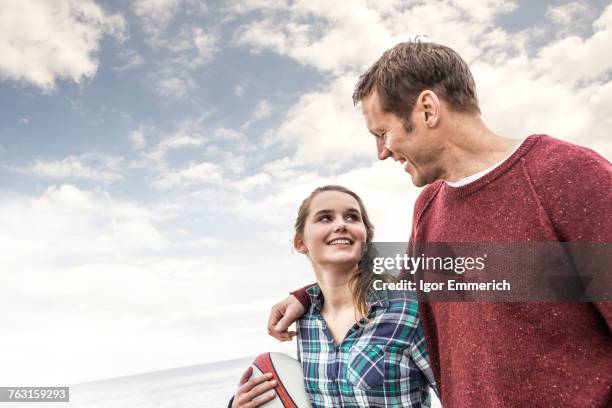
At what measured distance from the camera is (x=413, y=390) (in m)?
2.63

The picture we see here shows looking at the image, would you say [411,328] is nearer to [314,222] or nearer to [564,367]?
[314,222]

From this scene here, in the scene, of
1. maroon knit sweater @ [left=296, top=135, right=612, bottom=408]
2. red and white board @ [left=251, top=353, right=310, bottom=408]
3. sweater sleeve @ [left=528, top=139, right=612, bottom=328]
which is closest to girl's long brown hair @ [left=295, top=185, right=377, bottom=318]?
red and white board @ [left=251, top=353, right=310, bottom=408]

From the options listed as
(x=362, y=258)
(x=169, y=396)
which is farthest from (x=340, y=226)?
(x=169, y=396)

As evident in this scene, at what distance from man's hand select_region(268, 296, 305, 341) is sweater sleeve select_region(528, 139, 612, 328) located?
5.97 feet

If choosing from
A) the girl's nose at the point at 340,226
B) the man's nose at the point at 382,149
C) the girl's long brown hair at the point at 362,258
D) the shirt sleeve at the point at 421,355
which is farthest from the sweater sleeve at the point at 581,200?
the girl's nose at the point at 340,226

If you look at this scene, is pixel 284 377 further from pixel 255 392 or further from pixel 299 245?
pixel 299 245

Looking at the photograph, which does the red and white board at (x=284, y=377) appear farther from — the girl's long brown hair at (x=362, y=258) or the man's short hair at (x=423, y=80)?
the man's short hair at (x=423, y=80)

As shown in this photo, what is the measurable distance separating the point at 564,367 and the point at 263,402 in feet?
5.55

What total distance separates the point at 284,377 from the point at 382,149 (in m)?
1.46

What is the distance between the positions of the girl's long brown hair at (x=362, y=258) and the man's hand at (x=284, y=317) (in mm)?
374

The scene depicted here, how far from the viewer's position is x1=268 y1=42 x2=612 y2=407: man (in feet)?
5.00

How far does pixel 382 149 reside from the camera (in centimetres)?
219

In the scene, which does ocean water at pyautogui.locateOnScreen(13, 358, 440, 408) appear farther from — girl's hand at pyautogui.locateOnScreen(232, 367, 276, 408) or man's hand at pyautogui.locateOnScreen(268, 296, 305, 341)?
girl's hand at pyautogui.locateOnScreen(232, 367, 276, 408)

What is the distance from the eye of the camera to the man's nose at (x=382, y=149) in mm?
2164
